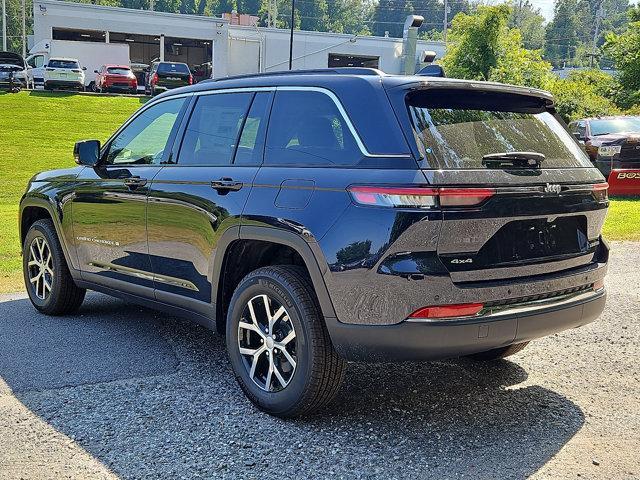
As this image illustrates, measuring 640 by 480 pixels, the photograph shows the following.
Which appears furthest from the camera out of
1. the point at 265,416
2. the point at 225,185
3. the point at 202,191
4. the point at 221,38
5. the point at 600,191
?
the point at 221,38

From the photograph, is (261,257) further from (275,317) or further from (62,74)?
(62,74)

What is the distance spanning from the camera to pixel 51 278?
6266 millimetres

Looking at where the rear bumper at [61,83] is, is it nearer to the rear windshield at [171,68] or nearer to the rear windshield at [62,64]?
the rear windshield at [62,64]

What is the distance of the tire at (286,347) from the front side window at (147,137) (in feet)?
4.91

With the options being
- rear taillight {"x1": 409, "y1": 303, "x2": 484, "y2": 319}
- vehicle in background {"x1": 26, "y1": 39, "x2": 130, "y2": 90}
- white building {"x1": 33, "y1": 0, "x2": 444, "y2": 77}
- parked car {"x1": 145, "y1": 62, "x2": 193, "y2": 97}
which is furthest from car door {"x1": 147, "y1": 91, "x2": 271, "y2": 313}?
white building {"x1": 33, "y1": 0, "x2": 444, "y2": 77}

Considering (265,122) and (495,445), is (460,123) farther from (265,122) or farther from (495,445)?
(495,445)

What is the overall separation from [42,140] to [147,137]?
747 inches

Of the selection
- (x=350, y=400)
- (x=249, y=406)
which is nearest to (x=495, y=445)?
(x=350, y=400)

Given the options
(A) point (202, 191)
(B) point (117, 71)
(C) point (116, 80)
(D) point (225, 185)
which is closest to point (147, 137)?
(A) point (202, 191)

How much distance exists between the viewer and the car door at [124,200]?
17.0 feet

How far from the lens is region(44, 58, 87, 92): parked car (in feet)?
113

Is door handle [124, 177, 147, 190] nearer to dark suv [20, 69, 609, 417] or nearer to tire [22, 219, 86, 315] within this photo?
dark suv [20, 69, 609, 417]

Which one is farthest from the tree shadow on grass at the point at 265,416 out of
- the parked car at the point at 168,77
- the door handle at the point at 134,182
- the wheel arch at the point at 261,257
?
the parked car at the point at 168,77

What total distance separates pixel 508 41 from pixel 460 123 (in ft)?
97.2
